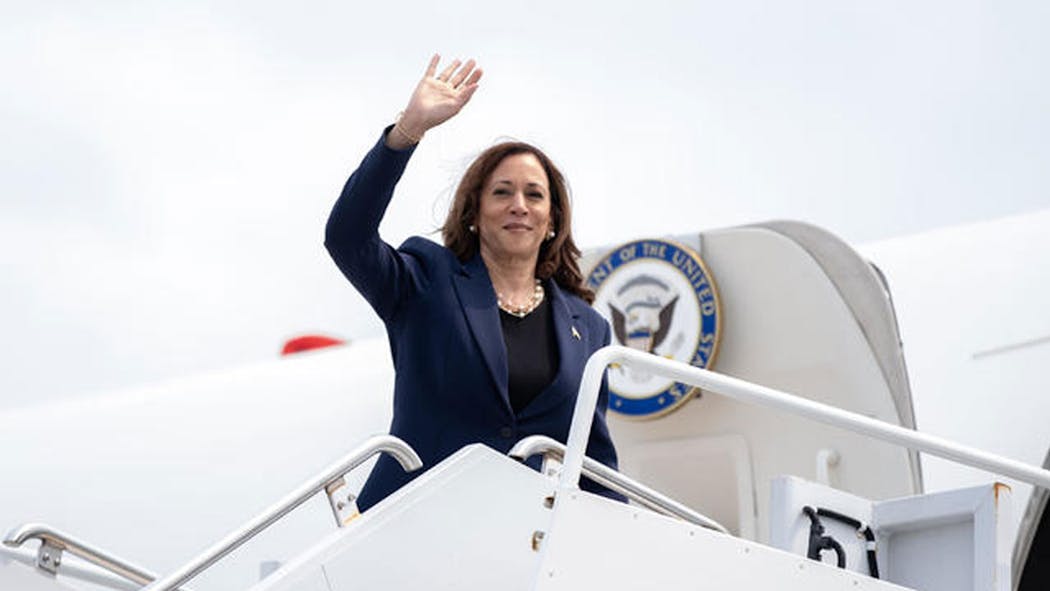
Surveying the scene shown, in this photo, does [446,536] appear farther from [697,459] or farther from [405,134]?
[697,459]

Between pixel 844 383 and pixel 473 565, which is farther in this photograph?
pixel 844 383

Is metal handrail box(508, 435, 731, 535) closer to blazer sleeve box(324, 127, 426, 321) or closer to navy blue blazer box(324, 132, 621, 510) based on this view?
navy blue blazer box(324, 132, 621, 510)

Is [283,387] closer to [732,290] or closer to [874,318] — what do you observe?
[732,290]

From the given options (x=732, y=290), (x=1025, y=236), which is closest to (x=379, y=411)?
(x=732, y=290)

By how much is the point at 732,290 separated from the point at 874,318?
2.43 ft

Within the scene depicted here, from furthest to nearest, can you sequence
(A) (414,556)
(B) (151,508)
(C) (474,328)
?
(B) (151,508) < (C) (474,328) < (A) (414,556)

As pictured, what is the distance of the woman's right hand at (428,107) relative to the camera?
4.46 m

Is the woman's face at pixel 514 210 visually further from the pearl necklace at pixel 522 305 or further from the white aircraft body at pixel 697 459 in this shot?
the white aircraft body at pixel 697 459

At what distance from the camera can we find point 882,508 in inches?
195

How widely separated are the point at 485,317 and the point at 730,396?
861mm

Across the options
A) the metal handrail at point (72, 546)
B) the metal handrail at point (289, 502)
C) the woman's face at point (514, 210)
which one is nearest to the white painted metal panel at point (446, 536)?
the metal handrail at point (289, 502)

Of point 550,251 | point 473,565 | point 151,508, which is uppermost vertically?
point 550,251

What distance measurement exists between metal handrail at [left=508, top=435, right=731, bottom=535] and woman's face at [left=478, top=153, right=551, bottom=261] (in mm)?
672

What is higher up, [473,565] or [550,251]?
[550,251]
